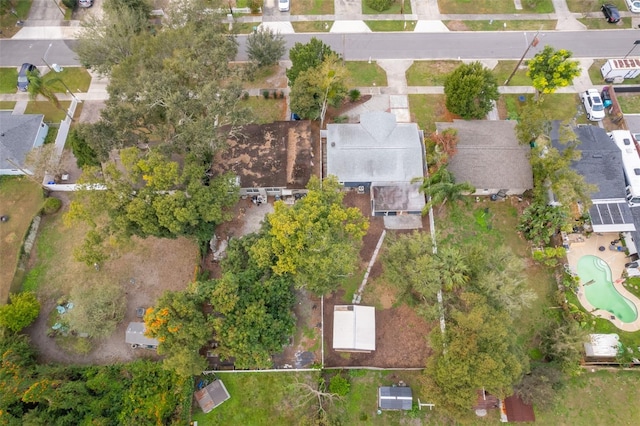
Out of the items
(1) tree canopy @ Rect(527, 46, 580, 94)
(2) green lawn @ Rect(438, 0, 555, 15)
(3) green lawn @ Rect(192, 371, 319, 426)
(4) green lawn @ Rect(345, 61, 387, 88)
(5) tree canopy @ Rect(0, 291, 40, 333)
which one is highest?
(2) green lawn @ Rect(438, 0, 555, 15)

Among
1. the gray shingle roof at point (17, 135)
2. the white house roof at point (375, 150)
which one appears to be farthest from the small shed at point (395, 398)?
the gray shingle roof at point (17, 135)

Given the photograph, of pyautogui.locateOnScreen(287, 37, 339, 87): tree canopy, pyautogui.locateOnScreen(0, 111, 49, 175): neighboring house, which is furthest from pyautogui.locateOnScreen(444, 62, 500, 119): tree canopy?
pyautogui.locateOnScreen(0, 111, 49, 175): neighboring house

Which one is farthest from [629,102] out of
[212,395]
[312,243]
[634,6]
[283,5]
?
[212,395]

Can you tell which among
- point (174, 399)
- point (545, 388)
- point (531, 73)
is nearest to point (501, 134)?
point (531, 73)

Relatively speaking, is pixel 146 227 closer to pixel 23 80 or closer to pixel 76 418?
pixel 76 418

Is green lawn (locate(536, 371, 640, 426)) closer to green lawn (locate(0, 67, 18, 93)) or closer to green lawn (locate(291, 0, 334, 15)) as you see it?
green lawn (locate(291, 0, 334, 15))

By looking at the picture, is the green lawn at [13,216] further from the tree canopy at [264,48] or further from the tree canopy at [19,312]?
the tree canopy at [264,48]

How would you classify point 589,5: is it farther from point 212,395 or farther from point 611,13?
point 212,395
